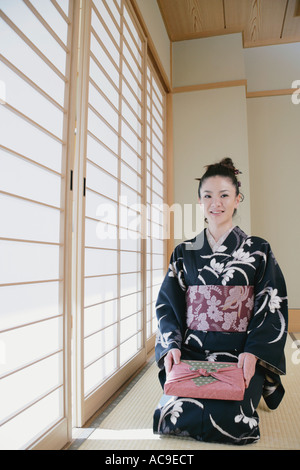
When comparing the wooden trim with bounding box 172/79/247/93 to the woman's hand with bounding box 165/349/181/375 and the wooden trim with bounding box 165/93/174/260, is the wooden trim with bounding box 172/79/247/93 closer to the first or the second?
the wooden trim with bounding box 165/93/174/260

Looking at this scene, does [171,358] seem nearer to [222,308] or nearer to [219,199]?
[222,308]

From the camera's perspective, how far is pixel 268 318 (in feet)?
6.07

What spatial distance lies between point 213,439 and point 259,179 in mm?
3209

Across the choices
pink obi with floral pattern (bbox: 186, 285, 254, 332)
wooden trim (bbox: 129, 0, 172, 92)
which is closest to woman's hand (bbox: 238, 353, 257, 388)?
pink obi with floral pattern (bbox: 186, 285, 254, 332)

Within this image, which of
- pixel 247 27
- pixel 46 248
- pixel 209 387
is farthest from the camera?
pixel 247 27

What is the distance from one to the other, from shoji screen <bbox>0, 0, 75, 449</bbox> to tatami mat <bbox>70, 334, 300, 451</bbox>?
18 centimetres

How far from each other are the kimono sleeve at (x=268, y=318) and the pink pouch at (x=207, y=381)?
0.59 ft

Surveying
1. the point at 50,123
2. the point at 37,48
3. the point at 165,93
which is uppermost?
the point at 165,93

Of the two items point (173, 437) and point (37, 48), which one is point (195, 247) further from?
point (37, 48)

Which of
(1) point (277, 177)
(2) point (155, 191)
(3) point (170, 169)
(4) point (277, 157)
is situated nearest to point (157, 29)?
(3) point (170, 169)

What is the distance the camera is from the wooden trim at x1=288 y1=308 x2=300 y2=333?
13.2ft

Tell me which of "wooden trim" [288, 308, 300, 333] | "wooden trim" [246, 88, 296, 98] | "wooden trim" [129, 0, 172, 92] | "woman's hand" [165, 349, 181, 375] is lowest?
"wooden trim" [288, 308, 300, 333]

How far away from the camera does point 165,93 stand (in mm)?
4184
